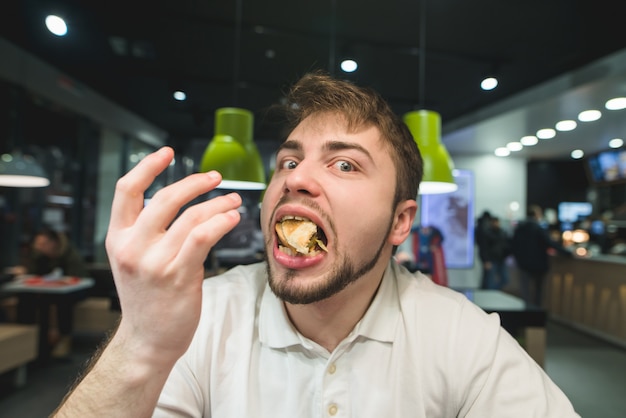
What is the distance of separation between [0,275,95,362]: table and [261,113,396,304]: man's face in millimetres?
3853

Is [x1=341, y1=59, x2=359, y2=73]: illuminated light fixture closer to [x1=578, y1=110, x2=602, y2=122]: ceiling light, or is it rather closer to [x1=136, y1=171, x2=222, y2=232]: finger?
[x1=136, y1=171, x2=222, y2=232]: finger

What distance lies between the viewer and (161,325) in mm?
685

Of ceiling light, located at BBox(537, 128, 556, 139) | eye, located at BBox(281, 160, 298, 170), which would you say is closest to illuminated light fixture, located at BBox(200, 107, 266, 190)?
eye, located at BBox(281, 160, 298, 170)

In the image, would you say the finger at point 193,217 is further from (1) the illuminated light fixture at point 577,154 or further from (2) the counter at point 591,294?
(1) the illuminated light fixture at point 577,154

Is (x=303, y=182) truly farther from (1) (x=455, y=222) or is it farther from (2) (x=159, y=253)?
(1) (x=455, y=222)

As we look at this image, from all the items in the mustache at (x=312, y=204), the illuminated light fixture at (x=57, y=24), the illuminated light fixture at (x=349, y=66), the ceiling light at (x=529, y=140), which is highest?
the illuminated light fixture at (x=57, y=24)

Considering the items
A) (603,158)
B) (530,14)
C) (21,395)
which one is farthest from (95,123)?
(603,158)

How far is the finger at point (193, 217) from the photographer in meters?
0.67

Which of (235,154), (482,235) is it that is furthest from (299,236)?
(482,235)

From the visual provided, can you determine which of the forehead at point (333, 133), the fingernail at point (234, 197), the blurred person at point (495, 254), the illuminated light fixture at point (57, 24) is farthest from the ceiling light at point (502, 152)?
the fingernail at point (234, 197)

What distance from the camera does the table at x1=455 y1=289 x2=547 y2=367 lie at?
8.41 ft

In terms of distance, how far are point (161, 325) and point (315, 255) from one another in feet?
1.41

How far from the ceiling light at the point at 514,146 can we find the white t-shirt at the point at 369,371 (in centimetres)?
664

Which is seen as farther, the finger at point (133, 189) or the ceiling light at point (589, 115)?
the ceiling light at point (589, 115)
